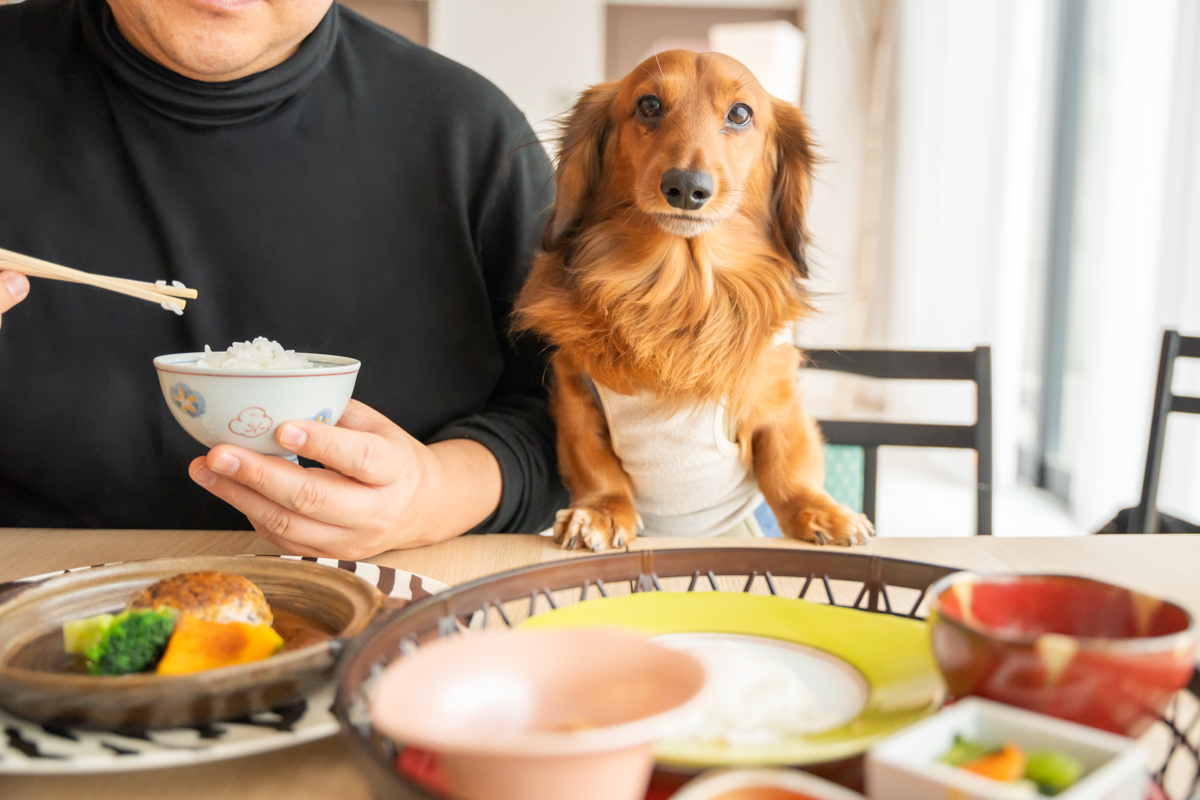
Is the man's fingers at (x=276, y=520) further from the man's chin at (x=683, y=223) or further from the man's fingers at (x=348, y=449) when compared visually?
the man's chin at (x=683, y=223)

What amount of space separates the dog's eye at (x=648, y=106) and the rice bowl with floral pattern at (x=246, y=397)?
69cm

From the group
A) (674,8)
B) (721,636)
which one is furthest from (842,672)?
(674,8)

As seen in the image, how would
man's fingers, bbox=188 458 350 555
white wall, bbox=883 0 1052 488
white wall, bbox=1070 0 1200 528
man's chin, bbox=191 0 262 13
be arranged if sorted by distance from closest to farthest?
man's fingers, bbox=188 458 350 555 → man's chin, bbox=191 0 262 13 → white wall, bbox=1070 0 1200 528 → white wall, bbox=883 0 1052 488

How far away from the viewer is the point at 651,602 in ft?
1.77

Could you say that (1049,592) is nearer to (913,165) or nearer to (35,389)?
(35,389)

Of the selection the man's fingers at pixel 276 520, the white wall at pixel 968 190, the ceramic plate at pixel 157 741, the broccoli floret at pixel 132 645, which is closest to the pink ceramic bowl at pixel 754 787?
the ceramic plate at pixel 157 741

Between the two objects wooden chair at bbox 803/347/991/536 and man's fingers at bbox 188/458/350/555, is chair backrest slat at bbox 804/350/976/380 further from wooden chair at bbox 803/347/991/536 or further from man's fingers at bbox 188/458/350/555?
man's fingers at bbox 188/458/350/555

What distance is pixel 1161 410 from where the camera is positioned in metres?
1.49

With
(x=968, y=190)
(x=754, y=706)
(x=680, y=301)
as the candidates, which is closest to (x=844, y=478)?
(x=680, y=301)

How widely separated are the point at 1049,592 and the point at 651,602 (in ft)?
0.73

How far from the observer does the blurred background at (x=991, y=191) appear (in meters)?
2.82

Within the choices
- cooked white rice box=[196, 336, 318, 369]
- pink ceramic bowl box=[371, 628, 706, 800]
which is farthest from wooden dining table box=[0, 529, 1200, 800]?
pink ceramic bowl box=[371, 628, 706, 800]

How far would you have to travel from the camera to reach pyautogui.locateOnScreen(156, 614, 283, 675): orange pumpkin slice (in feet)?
1.59

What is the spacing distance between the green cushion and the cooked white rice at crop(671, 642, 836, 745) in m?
1.66
